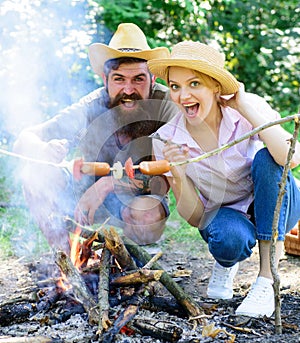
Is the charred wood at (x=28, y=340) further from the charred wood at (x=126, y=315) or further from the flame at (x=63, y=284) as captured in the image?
the flame at (x=63, y=284)

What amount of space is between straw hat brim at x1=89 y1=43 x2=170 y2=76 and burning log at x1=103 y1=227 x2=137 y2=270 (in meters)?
1.28

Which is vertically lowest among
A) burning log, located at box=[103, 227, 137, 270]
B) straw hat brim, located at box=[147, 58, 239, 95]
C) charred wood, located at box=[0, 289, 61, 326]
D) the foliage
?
charred wood, located at box=[0, 289, 61, 326]

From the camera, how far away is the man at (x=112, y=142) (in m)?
3.44

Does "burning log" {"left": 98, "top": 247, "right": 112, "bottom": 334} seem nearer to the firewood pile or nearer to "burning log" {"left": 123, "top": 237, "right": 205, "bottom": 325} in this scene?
the firewood pile

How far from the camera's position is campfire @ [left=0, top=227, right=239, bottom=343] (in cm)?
237

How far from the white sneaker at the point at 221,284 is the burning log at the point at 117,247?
20.3 inches

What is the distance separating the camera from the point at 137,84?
3.44 m

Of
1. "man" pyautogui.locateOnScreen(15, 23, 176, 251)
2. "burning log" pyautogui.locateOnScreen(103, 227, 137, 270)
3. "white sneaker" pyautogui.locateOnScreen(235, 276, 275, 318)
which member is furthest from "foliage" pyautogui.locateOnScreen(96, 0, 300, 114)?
"white sneaker" pyautogui.locateOnScreen(235, 276, 275, 318)

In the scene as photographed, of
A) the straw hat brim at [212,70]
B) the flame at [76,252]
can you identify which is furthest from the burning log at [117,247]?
the straw hat brim at [212,70]

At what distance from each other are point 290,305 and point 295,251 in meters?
1.05

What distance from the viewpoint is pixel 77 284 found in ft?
8.52

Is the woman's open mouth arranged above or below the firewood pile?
above

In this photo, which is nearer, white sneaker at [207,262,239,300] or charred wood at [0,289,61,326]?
charred wood at [0,289,61,326]

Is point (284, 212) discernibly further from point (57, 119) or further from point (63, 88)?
point (63, 88)
